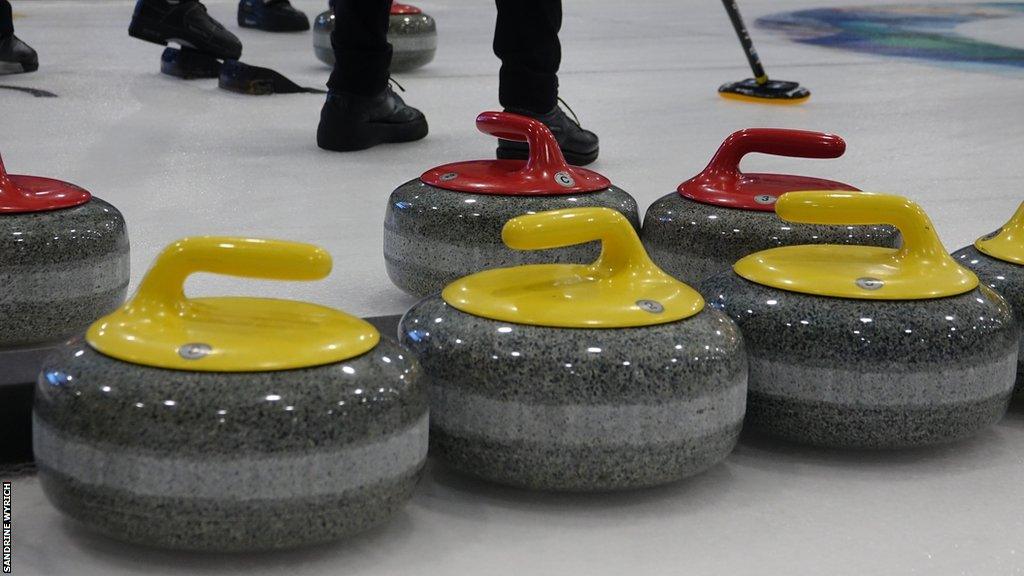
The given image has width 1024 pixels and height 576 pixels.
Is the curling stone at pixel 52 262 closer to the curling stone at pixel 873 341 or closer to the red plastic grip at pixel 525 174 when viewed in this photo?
the red plastic grip at pixel 525 174

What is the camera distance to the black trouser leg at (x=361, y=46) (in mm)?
2572

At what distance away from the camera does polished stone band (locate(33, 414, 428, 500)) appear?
0.86 m

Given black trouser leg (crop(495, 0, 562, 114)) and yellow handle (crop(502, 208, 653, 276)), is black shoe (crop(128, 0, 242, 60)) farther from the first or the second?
yellow handle (crop(502, 208, 653, 276))

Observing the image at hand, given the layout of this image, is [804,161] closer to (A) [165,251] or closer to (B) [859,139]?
(B) [859,139]

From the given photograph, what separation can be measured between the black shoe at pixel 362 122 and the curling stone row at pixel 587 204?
1168 mm

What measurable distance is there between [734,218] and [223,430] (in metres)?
0.67

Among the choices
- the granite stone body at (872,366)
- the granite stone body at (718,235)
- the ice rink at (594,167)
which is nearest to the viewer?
the ice rink at (594,167)

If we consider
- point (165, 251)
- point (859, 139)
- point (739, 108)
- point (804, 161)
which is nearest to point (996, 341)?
point (165, 251)

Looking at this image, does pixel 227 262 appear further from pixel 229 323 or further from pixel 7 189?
pixel 7 189

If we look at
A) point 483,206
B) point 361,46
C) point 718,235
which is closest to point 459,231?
point 483,206

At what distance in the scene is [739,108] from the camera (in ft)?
11.3

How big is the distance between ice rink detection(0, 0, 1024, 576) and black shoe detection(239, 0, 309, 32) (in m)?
0.18

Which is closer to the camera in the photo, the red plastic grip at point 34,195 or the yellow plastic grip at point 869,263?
the yellow plastic grip at point 869,263

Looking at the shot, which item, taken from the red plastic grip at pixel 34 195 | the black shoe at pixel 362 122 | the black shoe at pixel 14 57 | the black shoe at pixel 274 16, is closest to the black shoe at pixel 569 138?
the black shoe at pixel 362 122
